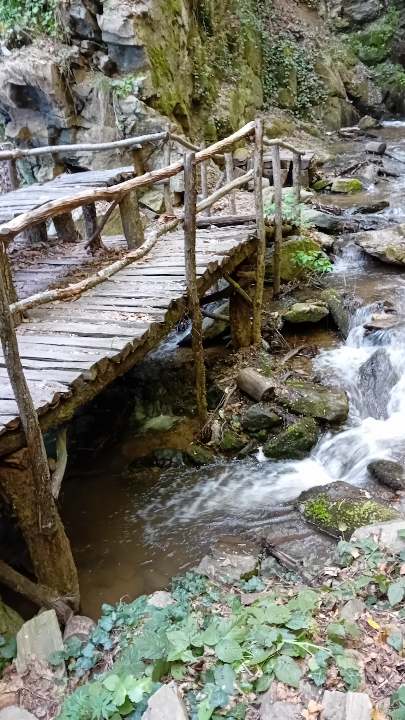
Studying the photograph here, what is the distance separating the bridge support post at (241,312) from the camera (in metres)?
6.95

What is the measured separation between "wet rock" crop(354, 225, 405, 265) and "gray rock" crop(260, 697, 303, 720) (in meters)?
7.77

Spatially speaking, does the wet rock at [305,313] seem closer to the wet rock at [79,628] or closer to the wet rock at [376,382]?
the wet rock at [376,382]

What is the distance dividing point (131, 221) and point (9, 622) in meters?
4.54

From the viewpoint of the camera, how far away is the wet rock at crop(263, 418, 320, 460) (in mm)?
5738

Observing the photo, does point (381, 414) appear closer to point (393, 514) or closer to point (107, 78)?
point (393, 514)

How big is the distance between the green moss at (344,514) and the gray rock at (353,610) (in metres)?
1.20

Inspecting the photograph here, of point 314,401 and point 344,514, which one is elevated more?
point 314,401

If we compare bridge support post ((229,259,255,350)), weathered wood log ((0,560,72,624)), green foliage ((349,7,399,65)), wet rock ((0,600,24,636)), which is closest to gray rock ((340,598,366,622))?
weathered wood log ((0,560,72,624))

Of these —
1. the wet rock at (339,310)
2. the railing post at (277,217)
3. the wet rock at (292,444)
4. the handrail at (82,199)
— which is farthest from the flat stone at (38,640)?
the railing post at (277,217)

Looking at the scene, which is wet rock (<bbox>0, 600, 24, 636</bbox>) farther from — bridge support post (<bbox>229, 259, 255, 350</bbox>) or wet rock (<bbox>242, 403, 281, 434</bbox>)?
bridge support post (<bbox>229, 259, 255, 350</bbox>)

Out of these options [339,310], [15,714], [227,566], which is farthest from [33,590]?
[339,310]

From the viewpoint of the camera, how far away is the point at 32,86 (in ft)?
37.9

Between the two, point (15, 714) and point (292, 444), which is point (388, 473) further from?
point (15, 714)

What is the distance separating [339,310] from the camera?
25.2ft
